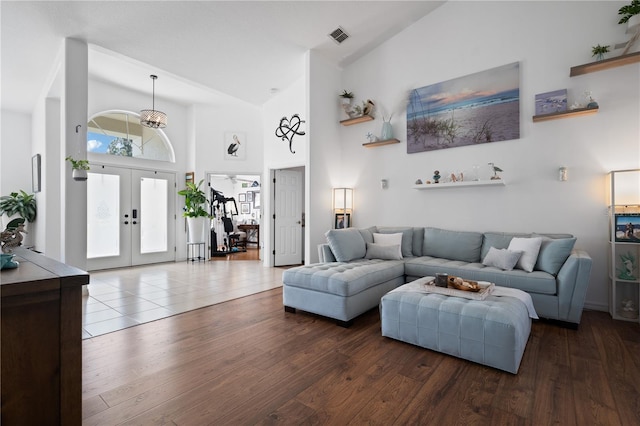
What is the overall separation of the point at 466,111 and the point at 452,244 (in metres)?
1.91

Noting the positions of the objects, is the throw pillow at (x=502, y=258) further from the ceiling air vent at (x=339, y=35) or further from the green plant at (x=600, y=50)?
the ceiling air vent at (x=339, y=35)

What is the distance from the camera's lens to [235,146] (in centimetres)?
740

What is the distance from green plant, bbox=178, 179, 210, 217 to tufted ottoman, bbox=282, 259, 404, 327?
427 cm

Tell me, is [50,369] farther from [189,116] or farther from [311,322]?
[189,116]

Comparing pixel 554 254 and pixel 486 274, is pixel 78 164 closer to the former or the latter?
pixel 486 274

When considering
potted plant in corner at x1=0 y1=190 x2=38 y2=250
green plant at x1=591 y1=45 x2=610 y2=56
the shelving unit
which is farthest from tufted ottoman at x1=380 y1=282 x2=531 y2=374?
potted plant in corner at x1=0 y1=190 x2=38 y2=250

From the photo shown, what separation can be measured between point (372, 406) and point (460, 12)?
519 cm

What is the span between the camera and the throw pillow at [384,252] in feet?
13.7

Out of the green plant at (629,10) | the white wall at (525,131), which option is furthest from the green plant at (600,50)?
the green plant at (629,10)

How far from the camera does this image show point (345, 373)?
2.19 meters

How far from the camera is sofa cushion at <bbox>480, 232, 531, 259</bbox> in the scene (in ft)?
12.5

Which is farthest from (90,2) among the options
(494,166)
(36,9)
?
(494,166)

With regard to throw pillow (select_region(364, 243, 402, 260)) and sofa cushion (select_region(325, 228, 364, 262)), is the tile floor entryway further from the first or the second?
throw pillow (select_region(364, 243, 402, 260))

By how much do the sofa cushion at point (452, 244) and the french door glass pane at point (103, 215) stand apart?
589 cm
